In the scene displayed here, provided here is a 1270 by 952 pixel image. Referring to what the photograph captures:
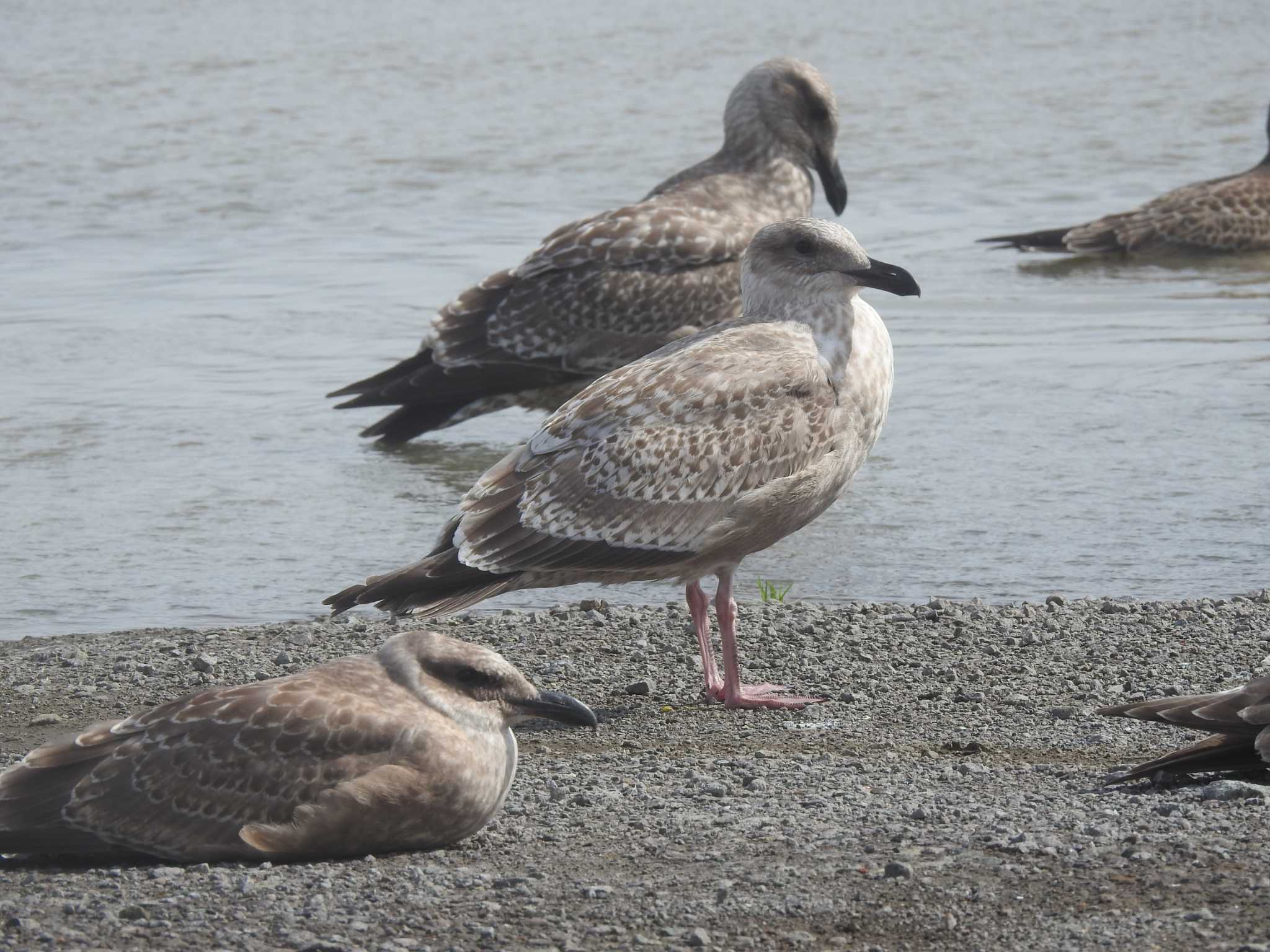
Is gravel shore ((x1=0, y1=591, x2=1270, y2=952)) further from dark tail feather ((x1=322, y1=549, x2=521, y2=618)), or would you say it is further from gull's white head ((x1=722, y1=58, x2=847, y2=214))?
gull's white head ((x1=722, y1=58, x2=847, y2=214))

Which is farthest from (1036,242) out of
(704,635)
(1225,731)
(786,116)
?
(1225,731)

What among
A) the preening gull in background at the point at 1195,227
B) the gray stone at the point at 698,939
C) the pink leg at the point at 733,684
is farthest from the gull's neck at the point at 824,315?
the preening gull in background at the point at 1195,227

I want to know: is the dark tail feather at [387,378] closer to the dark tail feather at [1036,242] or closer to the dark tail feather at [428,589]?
the dark tail feather at [428,589]

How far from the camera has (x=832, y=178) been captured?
1074cm

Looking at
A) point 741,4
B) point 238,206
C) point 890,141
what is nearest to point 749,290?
point 238,206

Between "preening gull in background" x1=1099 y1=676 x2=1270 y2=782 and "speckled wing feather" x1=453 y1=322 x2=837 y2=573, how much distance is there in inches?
66.9

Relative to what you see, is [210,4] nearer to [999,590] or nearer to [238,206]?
[238,206]

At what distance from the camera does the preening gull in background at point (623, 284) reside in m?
9.85

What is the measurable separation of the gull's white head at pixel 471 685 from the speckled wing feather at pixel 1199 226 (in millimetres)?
10824

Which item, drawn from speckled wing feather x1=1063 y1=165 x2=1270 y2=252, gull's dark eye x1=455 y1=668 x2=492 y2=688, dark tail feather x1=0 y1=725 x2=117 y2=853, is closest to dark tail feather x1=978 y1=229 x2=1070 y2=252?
speckled wing feather x1=1063 y1=165 x2=1270 y2=252

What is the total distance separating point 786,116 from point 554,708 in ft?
20.1

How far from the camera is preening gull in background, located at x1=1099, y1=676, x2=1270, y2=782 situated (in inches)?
193

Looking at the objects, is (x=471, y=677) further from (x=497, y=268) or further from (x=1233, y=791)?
(x=497, y=268)

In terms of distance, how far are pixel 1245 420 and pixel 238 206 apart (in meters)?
9.60
